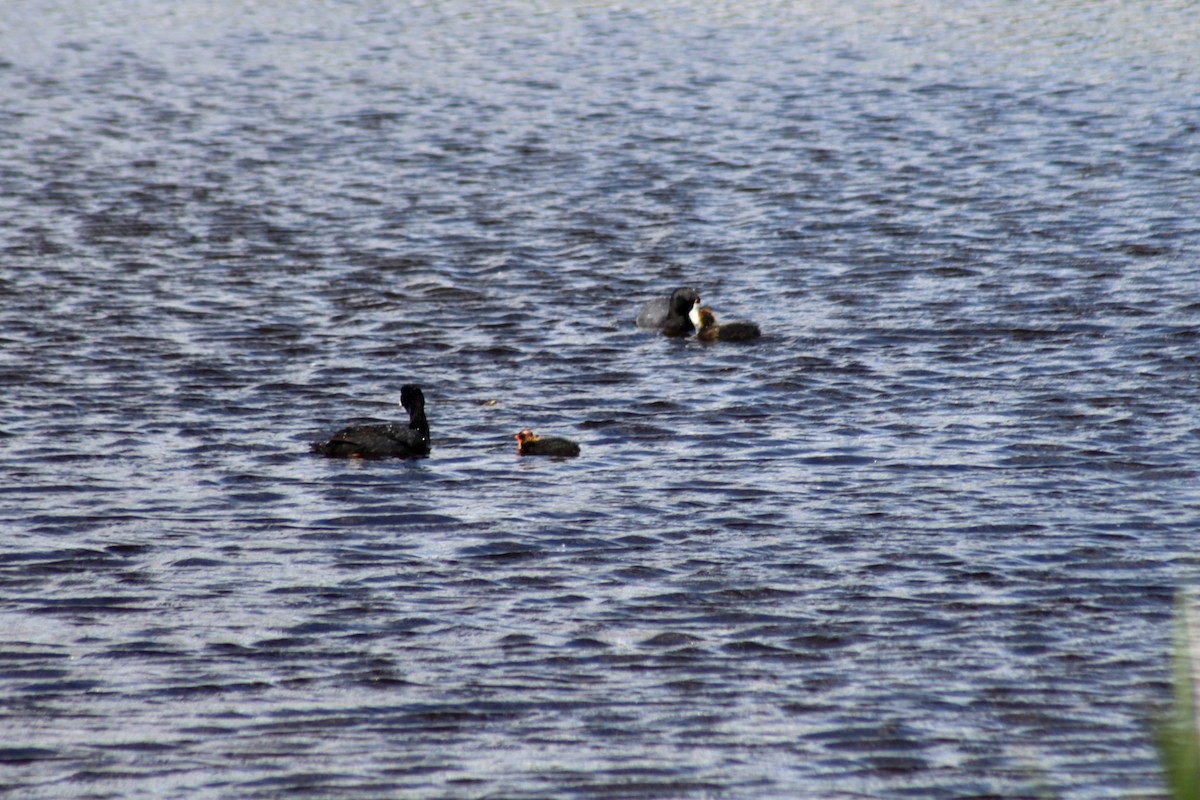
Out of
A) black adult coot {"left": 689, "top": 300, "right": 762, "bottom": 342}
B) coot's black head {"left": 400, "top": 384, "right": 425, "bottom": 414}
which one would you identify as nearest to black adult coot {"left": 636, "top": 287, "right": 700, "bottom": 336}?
black adult coot {"left": 689, "top": 300, "right": 762, "bottom": 342}

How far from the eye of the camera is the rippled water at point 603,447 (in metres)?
9.84

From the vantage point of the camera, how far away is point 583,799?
29.4 ft

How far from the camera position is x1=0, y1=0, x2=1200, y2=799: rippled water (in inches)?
387

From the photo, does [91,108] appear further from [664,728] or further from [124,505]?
[664,728]

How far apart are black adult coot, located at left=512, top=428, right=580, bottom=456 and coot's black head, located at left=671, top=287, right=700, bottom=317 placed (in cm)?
443

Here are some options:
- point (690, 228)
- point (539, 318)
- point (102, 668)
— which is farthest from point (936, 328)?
point (102, 668)

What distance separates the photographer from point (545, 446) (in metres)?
15.0

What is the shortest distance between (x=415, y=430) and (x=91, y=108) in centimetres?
2160

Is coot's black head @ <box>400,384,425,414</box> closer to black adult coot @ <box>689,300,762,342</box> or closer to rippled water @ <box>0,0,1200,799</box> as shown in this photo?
rippled water @ <box>0,0,1200,799</box>

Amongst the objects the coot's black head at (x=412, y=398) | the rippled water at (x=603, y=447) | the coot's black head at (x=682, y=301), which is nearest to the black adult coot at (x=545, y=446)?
the rippled water at (x=603, y=447)

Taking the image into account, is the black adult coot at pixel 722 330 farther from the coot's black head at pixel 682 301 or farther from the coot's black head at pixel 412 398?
the coot's black head at pixel 412 398

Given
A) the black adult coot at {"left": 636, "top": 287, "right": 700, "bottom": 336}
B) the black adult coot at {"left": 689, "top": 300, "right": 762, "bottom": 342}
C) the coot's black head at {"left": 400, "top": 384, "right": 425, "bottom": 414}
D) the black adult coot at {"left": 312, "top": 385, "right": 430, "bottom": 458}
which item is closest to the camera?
the black adult coot at {"left": 312, "top": 385, "right": 430, "bottom": 458}

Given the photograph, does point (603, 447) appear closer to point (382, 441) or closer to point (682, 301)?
point (382, 441)

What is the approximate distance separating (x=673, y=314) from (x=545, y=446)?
468cm
